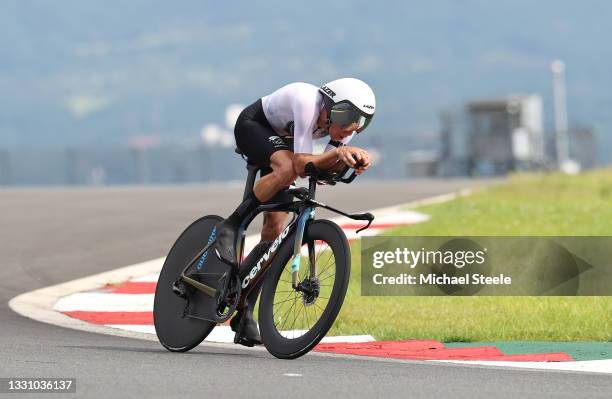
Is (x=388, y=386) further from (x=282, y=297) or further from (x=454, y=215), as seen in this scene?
(x=454, y=215)

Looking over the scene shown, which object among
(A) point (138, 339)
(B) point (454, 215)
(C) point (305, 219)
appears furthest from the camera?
(B) point (454, 215)

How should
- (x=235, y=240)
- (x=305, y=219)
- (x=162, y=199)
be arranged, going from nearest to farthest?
1. (x=305, y=219)
2. (x=235, y=240)
3. (x=162, y=199)

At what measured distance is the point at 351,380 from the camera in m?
7.73

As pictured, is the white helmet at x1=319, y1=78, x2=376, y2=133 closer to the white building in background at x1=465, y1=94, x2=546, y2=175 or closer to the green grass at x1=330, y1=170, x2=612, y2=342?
the green grass at x1=330, y1=170, x2=612, y2=342

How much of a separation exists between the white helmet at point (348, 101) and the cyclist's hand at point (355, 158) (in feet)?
0.86

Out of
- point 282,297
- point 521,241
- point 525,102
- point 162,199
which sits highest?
point 525,102

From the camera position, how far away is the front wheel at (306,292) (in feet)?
26.5

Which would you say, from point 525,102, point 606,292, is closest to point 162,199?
point 606,292

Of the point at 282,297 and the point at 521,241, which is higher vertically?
the point at 521,241

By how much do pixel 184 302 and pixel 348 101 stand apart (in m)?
1.77

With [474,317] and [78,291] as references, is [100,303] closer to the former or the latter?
[78,291]

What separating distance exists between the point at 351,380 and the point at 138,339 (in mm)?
2520

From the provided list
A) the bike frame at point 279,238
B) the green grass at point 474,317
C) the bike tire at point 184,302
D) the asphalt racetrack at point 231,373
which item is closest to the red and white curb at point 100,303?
the asphalt racetrack at point 231,373

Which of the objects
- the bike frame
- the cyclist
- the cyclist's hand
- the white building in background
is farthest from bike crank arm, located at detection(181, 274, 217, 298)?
the white building in background
